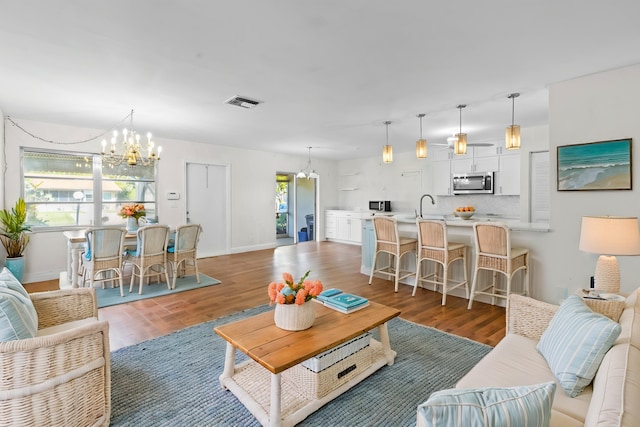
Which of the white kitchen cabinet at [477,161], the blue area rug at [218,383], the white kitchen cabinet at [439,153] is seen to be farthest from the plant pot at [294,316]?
the white kitchen cabinet at [439,153]

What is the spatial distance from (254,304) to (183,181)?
11.8ft

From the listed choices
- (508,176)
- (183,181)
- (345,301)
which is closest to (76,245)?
(183,181)

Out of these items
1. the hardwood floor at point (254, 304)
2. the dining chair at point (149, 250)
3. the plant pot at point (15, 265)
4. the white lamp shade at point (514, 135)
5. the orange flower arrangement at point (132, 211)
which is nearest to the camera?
the hardwood floor at point (254, 304)

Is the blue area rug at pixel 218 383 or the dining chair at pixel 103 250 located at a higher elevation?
the dining chair at pixel 103 250

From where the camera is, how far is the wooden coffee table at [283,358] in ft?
5.32

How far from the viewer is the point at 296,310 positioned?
189 cm

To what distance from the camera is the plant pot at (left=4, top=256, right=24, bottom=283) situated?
13.5 feet

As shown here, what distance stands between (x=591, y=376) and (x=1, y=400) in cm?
250

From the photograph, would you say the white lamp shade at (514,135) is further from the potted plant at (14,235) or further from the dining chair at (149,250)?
the potted plant at (14,235)

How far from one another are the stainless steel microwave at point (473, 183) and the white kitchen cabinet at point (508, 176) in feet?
0.45

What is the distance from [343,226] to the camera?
8.53 metres

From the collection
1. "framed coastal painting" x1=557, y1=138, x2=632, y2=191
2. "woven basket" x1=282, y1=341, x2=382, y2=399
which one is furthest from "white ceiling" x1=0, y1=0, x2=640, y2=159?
"woven basket" x1=282, y1=341, x2=382, y2=399

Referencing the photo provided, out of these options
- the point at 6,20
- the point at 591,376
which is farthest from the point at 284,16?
the point at 591,376

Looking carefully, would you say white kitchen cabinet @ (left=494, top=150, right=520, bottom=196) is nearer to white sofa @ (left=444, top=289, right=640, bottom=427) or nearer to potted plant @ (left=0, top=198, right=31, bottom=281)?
white sofa @ (left=444, top=289, right=640, bottom=427)
